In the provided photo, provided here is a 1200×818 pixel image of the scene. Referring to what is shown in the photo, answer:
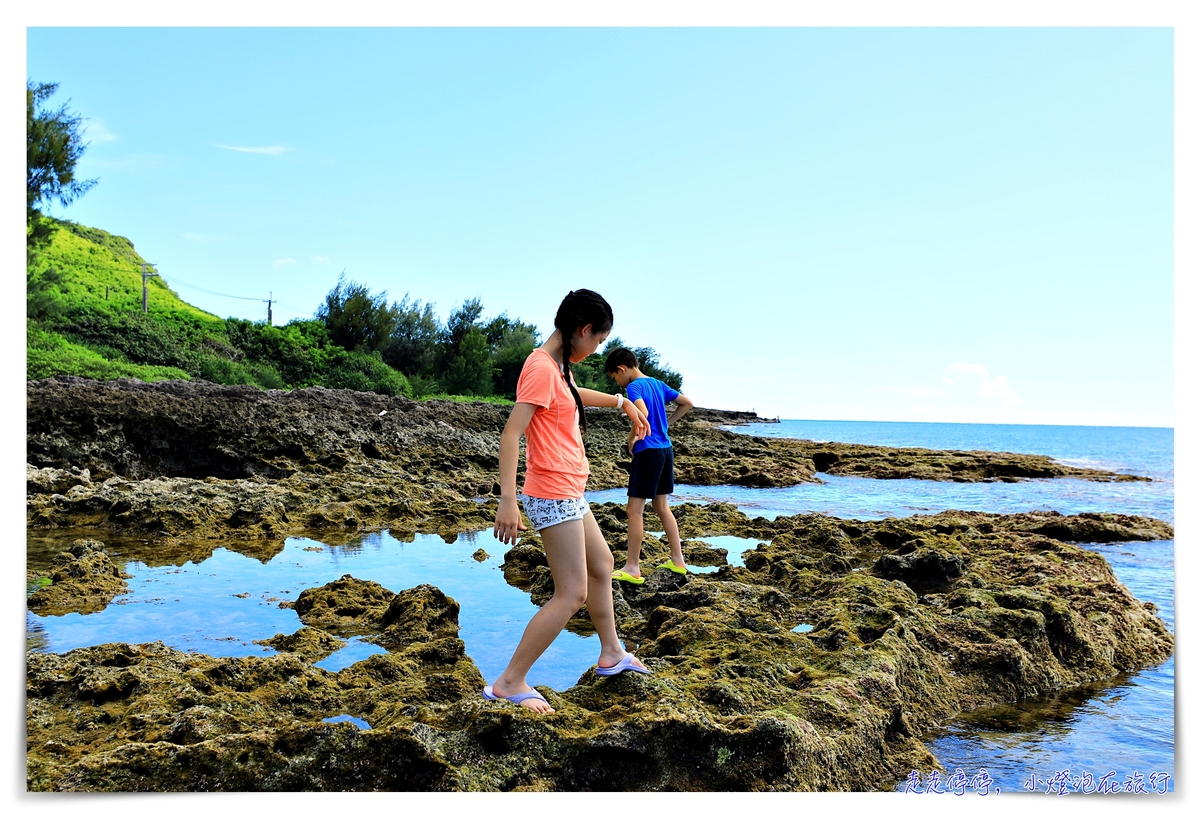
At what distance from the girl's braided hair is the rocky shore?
1489mm

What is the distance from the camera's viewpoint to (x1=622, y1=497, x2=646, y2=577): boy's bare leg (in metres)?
6.41

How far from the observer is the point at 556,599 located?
11.2ft

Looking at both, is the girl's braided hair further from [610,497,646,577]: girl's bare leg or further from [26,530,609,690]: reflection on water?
[610,497,646,577]: girl's bare leg

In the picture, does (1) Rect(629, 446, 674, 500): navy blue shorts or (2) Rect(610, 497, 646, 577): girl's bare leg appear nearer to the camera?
(2) Rect(610, 497, 646, 577): girl's bare leg

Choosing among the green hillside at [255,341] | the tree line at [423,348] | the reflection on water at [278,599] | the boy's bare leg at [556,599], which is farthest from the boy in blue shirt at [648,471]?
the tree line at [423,348]

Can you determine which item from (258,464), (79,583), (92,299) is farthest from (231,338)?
(79,583)

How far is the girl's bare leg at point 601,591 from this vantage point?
11.5 feet

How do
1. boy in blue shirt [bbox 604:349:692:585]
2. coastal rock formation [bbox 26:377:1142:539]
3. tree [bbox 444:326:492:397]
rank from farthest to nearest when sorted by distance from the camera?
tree [bbox 444:326:492:397]
coastal rock formation [bbox 26:377:1142:539]
boy in blue shirt [bbox 604:349:692:585]

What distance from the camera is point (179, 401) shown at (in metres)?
13.3

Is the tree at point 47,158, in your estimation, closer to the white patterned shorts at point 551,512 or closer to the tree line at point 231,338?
the tree line at point 231,338

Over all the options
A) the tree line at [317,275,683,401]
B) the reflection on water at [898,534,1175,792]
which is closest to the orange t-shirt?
the reflection on water at [898,534,1175,792]

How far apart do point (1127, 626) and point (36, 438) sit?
13.7 m

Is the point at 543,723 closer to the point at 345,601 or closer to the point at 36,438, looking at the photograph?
the point at 345,601

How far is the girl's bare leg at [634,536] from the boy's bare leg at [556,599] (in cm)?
299
